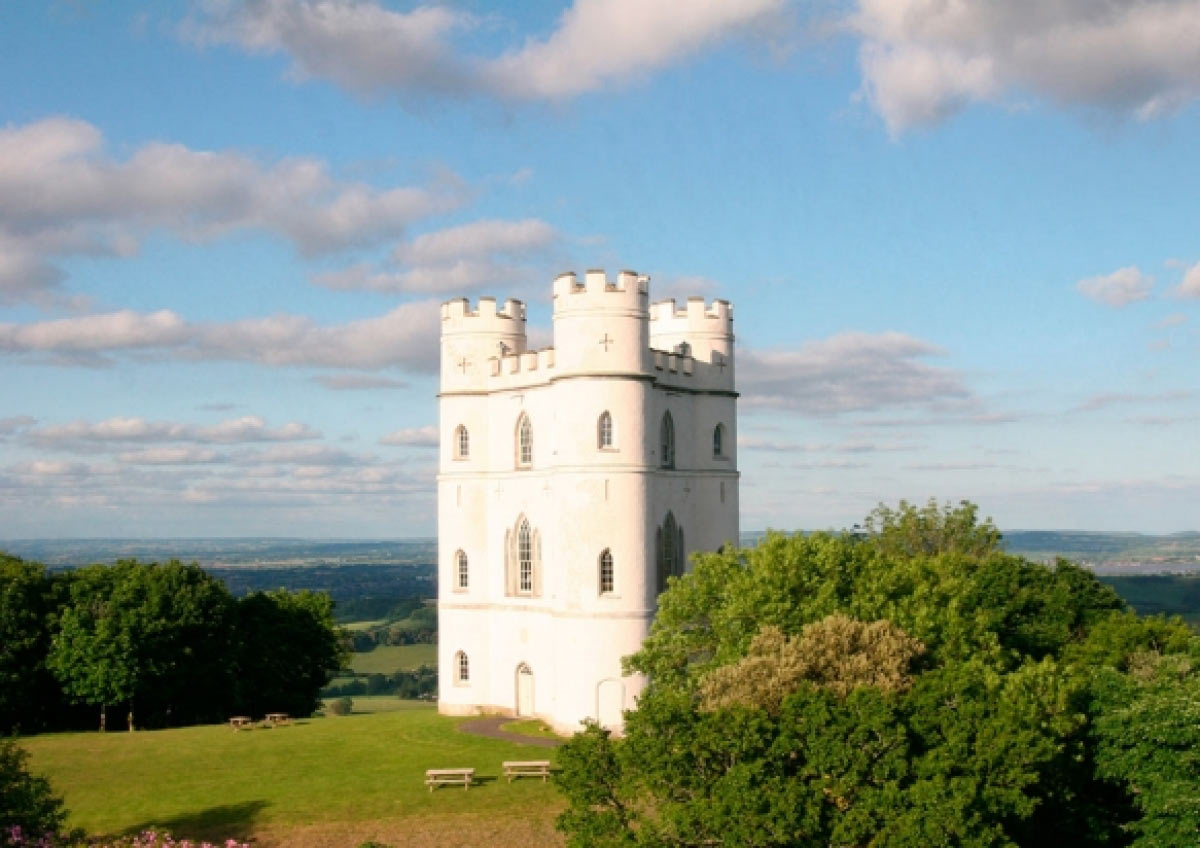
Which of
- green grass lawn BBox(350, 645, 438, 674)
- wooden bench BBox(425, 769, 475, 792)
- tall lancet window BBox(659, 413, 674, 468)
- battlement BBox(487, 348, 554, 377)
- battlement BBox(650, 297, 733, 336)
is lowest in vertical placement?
green grass lawn BBox(350, 645, 438, 674)

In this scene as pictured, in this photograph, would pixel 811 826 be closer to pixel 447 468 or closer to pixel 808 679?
pixel 808 679

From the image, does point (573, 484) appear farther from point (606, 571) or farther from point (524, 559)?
point (524, 559)

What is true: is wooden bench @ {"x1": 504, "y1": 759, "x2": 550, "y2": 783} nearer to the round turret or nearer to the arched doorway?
the arched doorway

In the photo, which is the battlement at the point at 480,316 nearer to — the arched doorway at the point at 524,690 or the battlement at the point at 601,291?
the battlement at the point at 601,291

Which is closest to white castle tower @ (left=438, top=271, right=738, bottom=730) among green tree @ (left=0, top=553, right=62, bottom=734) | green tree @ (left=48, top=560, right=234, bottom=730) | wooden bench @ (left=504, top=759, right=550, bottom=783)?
wooden bench @ (left=504, top=759, right=550, bottom=783)

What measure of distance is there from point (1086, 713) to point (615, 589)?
17619 millimetres

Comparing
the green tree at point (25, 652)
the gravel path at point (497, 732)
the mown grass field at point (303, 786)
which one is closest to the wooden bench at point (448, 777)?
the mown grass field at point (303, 786)

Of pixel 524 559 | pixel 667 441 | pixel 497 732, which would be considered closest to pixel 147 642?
pixel 497 732

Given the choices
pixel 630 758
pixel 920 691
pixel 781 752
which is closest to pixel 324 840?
pixel 630 758

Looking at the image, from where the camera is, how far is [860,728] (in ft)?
81.7

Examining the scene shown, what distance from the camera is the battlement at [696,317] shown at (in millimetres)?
51688

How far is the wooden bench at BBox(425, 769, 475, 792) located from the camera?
118 feet

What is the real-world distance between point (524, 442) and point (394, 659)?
11126cm

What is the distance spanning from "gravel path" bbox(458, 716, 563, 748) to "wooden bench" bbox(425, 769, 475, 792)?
5.18 m
